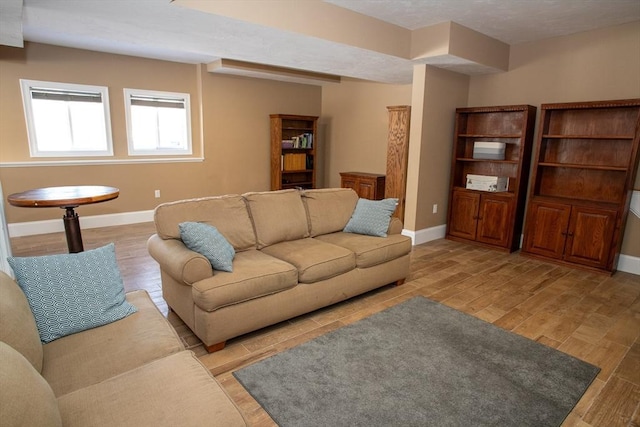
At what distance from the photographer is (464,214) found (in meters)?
4.95

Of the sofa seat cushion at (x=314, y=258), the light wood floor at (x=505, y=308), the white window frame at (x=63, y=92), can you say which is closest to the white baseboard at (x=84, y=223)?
the light wood floor at (x=505, y=308)

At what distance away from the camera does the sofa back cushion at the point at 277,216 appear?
121 inches

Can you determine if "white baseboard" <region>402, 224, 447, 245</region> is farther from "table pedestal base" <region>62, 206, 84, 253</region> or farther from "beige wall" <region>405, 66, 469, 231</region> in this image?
"table pedestal base" <region>62, 206, 84, 253</region>

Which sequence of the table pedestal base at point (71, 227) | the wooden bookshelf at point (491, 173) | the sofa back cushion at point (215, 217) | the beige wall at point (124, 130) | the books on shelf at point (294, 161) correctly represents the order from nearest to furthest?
the sofa back cushion at point (215, 217) → the table pedestal base at point (71, 227) → the wooden bookshelf at point (491, 173) → the beige wall at point (124, 130) → the books on shelf at point (294, 161)

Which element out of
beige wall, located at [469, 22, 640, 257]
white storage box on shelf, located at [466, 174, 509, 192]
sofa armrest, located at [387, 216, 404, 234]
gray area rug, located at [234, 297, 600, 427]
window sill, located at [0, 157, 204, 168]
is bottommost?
gray area rug, located at [234, 297, 600, 427]

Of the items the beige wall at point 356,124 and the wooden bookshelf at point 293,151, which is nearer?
the beige wall at point 356,124

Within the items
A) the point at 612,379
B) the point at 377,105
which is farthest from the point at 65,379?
the point at 377,105

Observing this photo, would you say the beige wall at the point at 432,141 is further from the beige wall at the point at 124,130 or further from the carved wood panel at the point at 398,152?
the beige wall at the point at 124,130

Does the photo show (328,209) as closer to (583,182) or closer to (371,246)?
(371,246)

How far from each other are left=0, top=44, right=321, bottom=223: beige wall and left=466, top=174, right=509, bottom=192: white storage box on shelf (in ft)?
12.2

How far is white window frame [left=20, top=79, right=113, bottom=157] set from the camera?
476cm

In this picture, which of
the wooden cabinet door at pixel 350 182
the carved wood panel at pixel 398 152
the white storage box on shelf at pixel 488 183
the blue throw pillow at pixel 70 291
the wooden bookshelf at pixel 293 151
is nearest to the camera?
the blue throw pillow at pixel 70 291

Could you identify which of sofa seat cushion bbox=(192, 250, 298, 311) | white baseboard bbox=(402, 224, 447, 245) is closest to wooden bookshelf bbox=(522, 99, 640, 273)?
white baseboard bbox=(402, 224, 447, 245)

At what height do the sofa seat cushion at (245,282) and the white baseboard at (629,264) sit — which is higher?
the sofa seat cushion at (245,282)
